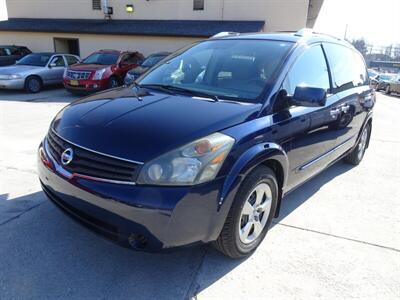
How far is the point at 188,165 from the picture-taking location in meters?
2.22

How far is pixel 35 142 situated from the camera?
576 centimetres

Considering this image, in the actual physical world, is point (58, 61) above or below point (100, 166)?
below

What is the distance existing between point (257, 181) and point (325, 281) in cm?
91

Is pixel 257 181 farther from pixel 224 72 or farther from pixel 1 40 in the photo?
pixel 1 40

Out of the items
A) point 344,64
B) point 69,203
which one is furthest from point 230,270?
point 344,64

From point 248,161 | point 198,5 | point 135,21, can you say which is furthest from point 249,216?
point 135,21

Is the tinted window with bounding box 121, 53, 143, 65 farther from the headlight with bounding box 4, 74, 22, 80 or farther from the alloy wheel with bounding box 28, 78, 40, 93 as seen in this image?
the headlight with bounding box 4, 74, 22, 80

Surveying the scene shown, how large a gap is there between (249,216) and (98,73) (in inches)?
382

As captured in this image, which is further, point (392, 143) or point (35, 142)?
point (392, 143)

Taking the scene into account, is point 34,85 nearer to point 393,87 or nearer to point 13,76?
point 13,76

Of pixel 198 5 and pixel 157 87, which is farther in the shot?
pixel 198 5

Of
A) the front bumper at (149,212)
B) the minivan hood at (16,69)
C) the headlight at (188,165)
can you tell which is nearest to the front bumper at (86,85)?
the minivan hood at (16,69)

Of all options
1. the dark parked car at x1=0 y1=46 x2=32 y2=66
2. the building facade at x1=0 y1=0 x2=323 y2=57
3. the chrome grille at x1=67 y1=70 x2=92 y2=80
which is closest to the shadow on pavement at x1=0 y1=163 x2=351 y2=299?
the chrome grille at x1=67 y1=70 x2=92 y2=80

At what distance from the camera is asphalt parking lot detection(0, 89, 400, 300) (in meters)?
2.44
